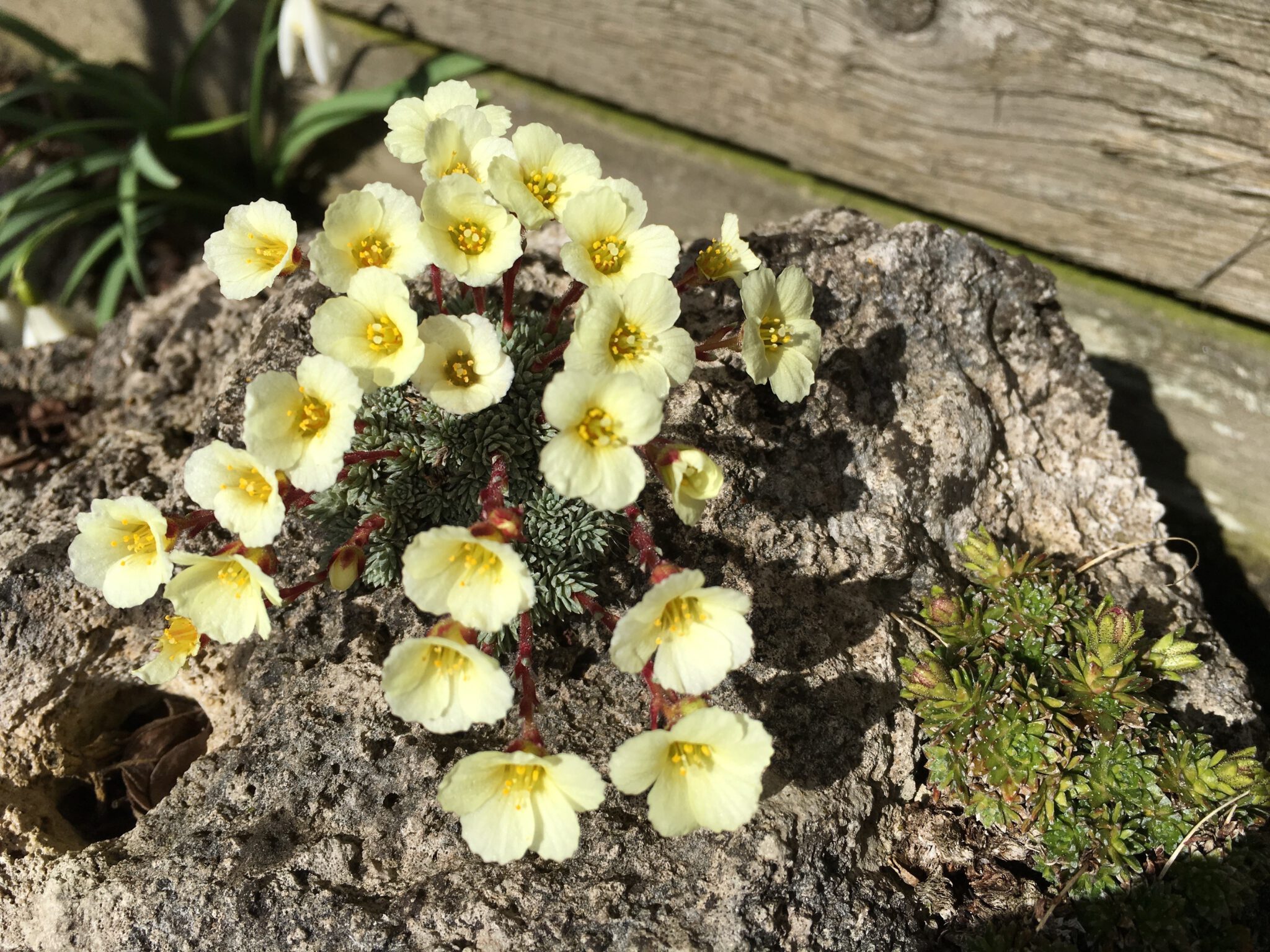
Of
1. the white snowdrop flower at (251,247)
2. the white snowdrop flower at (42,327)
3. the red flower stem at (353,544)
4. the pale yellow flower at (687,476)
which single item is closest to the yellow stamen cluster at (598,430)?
the pale yellow flower at (687,476)

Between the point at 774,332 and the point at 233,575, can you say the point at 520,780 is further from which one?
the point at 774,332

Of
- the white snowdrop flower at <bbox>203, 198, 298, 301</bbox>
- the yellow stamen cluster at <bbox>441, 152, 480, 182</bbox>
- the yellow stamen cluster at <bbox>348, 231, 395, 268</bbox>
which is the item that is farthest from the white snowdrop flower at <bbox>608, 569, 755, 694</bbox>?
the white snowdrop flower at <bbox>203, 198, 298, 301</bbox>

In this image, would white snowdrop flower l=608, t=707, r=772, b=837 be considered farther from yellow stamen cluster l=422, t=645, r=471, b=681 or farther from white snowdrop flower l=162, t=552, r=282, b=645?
white snowdrop flower l=162, t=552, r=282, b=645

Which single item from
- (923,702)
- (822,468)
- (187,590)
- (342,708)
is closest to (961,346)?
(822,468)

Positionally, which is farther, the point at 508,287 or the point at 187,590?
the point at 508,287

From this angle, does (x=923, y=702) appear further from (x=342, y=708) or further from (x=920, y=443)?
(x=342, y=708)

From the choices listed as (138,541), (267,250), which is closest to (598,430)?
Result: (267,250)
